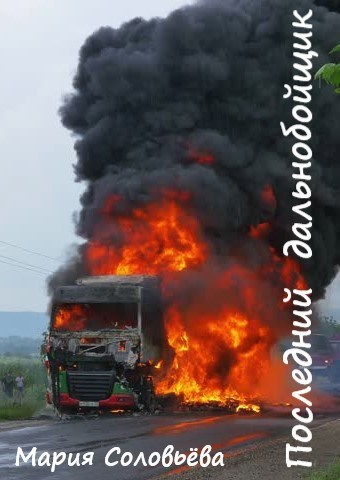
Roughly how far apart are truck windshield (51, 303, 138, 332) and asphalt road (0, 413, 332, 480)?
2.02 meters

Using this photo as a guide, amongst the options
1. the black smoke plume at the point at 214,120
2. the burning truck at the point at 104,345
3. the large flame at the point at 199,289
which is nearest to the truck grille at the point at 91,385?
the burning truck at the point at 104,345

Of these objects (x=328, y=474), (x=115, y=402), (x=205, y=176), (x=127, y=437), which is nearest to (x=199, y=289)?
(x=205, y=176)

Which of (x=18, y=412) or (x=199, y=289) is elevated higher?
(x=199, y=289)

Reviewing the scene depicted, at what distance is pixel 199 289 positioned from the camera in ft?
71.1

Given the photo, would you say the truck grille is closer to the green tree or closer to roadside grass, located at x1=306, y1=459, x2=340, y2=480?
roadside grass, located at x1=306, y1=459, x2=340, y2=480

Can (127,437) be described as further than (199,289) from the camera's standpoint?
No

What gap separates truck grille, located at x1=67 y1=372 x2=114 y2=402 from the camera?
17.2m

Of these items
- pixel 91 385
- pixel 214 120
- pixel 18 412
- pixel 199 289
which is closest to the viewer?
pixel 91 385

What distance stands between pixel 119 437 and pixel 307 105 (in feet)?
52.2

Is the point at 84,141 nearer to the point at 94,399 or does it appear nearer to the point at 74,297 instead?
the point at 74,297

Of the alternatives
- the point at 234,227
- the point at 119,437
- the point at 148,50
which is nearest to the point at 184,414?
the point at 119,437

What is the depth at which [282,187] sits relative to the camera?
2603 centimetres

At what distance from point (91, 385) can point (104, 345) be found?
0.89 m

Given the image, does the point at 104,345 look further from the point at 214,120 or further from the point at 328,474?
the point at 214,120
